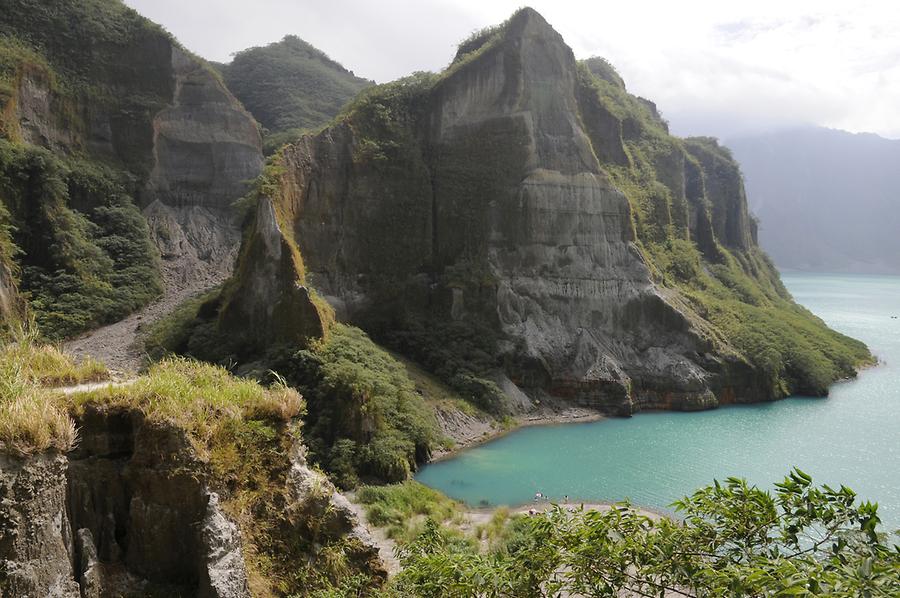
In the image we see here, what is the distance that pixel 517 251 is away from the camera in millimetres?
34375

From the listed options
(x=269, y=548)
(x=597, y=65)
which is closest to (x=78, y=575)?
(x=269, y=548)

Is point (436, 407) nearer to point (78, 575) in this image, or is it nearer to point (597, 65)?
point (78, 575)

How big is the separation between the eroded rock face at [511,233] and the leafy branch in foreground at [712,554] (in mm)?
25483

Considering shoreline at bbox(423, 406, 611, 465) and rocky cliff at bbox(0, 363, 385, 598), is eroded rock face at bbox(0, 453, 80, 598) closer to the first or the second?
rocky cliff at bbox(0, 363, 385, 598)

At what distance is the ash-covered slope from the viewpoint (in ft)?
102

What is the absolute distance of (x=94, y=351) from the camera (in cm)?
2634

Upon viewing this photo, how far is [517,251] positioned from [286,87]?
37.4 metres

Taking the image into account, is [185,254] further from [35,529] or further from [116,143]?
[35,529]

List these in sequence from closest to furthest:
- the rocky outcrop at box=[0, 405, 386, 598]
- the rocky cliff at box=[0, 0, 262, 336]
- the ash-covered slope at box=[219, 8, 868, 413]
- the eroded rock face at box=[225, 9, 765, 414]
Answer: the rocky outcrop at box=[0, 405, 386, 598] < the rocky cliff at box=[0, 0, 262, 336] < the ash-covered slope at box=[219, 8, 868, 413] < the eroded rock face at box=[225, 9, 765, 414]

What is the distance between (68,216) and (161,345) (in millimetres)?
11633

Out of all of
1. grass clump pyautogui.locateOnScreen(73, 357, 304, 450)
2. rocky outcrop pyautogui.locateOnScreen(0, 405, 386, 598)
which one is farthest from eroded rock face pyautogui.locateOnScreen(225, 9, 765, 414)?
rocky outcrop pyautogui.locateOnScreen(0, 405, 386, 598)

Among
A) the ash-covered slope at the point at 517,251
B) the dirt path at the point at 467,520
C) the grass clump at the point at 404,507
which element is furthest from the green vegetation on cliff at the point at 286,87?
the dirt path at the point at 467,520

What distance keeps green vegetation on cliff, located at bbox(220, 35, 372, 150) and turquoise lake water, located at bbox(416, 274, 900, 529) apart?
125 feet

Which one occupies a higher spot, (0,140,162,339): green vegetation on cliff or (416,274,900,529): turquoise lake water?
(0,140,162,339): green vegetation on cliff
